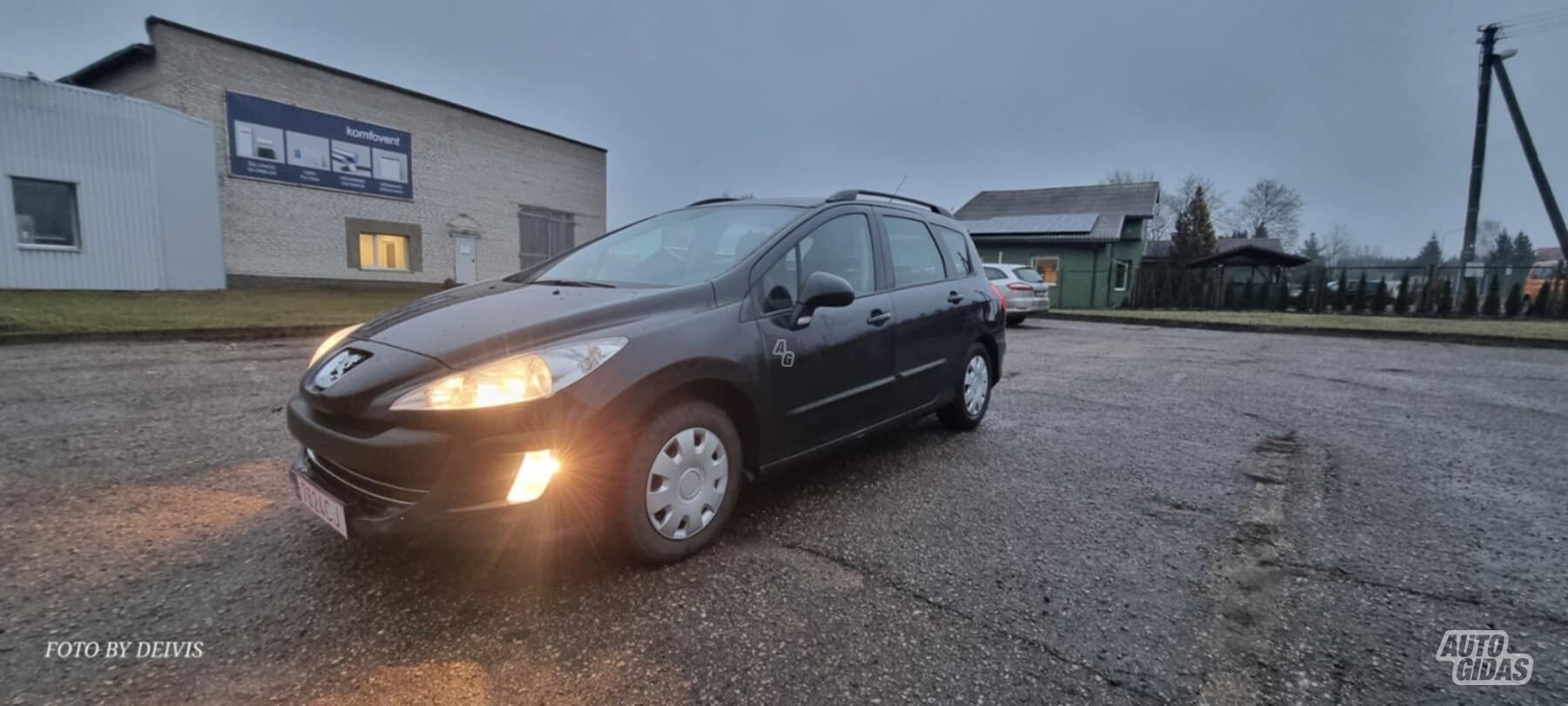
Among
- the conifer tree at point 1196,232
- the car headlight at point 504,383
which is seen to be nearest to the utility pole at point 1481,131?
the conifer tree at point 1196,232

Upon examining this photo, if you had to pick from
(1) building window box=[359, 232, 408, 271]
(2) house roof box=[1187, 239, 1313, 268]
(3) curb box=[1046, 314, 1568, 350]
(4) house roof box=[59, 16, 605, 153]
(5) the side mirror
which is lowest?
(3) curb box=[1046, 314, 1568, 350]

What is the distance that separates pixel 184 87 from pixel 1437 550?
25037 millimetres

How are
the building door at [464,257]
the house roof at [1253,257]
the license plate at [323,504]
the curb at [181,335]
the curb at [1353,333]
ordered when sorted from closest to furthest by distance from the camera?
the license plate at [323,504] < the curb at [181,335] < the curb at [1353,333] < the building door at [464,257] < the house roof at [1253,257]

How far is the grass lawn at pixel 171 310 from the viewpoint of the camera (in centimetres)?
910

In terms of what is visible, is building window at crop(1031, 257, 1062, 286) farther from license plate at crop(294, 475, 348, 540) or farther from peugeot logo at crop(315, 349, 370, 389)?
license plate at crop(294, 475, 348, 540)

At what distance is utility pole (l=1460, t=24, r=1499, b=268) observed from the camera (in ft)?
68.2

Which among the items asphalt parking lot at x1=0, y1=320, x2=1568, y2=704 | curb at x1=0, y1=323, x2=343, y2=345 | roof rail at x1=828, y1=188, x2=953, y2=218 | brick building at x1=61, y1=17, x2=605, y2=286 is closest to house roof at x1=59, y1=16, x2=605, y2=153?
brick building at x1=61, y1=17, x2=605, y2=286

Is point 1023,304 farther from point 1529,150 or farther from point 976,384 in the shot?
point 1529,150

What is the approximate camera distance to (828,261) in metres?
3.47

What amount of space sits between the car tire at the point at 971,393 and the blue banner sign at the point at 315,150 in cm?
2213

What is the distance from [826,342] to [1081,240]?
1057 inches

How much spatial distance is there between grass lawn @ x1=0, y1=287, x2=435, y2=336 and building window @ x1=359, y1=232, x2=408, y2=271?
12.5 ft

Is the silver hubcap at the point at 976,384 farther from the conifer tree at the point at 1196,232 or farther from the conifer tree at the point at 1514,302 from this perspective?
the conifer tree at the point at 1196,232

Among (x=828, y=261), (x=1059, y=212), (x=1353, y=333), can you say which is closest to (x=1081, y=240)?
(x=1059, y=212)
